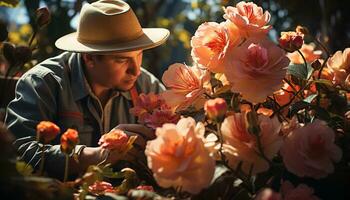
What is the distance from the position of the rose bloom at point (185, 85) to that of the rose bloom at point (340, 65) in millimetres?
273

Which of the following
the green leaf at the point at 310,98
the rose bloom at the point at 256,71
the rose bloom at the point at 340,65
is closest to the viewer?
the rose bloom at the point at 256,71

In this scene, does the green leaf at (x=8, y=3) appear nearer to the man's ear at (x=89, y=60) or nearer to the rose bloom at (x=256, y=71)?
the rose bloom at (x=256, y=71)

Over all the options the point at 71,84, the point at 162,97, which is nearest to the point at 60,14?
the point at 71,84

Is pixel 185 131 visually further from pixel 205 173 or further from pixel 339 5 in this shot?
pixel 339 5

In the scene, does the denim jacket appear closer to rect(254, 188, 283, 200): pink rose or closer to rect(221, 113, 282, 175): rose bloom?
rect(221, 113, 282, 175): rose bloom

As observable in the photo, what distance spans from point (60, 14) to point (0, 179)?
2.33 metres

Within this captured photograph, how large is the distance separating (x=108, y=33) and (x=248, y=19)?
2.00 ft

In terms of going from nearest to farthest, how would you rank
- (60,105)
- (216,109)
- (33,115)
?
(216,109) → (33,115) → (60,105)

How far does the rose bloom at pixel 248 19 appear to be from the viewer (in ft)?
3.59

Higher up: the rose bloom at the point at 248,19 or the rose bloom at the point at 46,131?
the rose bloom at the point at 46,131

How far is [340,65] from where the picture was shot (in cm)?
123

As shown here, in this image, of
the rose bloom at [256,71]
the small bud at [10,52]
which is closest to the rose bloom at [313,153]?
the rose bloom at [256,71]

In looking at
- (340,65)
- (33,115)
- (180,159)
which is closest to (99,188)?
(180,159)

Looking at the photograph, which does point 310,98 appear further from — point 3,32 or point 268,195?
point 3,32
